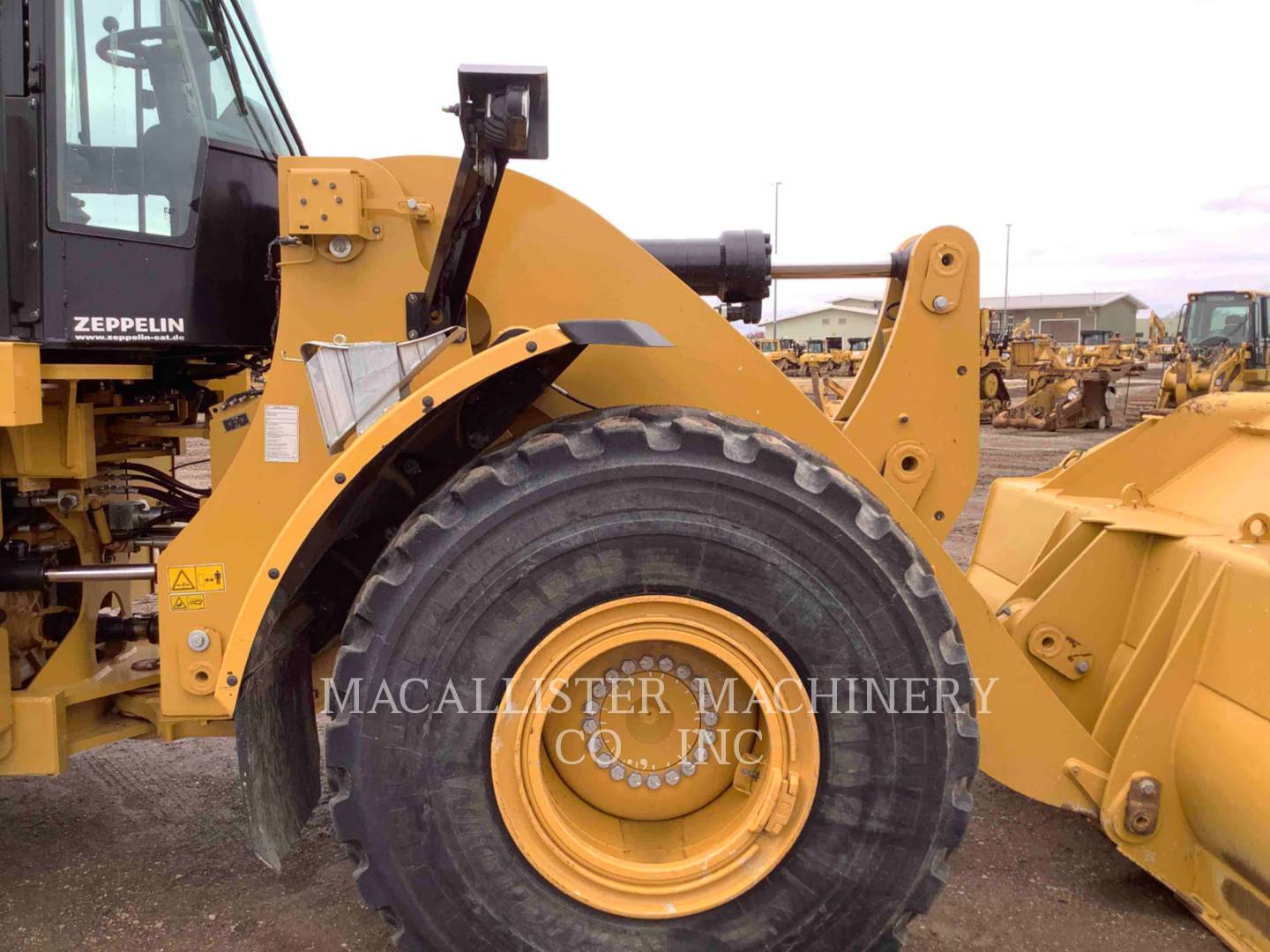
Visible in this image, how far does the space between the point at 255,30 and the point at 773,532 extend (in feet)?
7.95

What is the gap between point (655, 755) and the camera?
7.57 ft

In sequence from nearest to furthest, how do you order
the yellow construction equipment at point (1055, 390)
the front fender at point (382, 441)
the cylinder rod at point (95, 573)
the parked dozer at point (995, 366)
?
the front fender at point (382, 441)
the cylinder rod at point (95, 573)
the parked dozer at point (995, 366)
the yellow construction equipment at point (1055, 390)

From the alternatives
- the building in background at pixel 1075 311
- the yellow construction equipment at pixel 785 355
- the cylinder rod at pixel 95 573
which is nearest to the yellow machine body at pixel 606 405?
the cylinder rod at pixel 95 573

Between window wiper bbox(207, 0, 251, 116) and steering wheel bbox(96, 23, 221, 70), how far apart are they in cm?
16

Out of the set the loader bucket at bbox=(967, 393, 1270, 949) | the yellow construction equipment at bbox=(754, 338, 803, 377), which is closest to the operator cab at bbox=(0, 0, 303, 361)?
the loader bucket at bbox=(967, 393, 1270, 949)

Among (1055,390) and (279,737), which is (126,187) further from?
(1055,390)

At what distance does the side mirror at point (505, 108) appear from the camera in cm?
195

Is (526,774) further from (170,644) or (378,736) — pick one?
(170,644)

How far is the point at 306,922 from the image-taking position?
110 inches

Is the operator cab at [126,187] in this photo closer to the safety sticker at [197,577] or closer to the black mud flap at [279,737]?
the safety sticker at [197,577]

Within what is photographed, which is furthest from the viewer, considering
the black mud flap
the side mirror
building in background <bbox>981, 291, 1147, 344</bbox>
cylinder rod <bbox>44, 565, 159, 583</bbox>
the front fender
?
building in background <bbox>981, 291, 1147, 344</bbox>

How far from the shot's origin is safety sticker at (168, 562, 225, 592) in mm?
2400

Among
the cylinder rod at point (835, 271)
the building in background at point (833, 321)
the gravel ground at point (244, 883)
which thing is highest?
the building in background at point (833, 321)

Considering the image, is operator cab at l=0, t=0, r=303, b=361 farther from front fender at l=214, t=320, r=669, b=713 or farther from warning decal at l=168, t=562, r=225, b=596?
front fender at l=214, t=320, r=669, b=713
